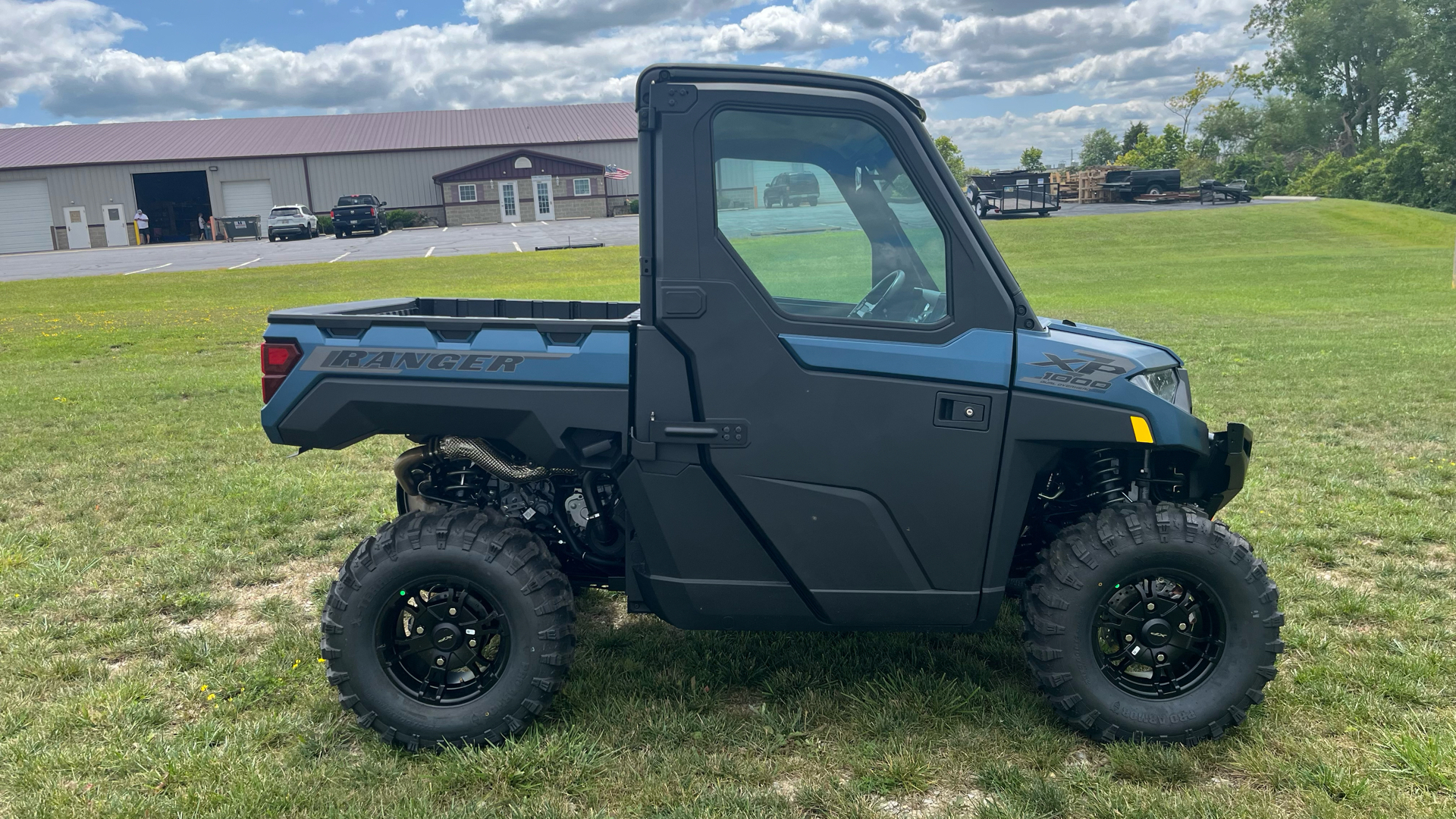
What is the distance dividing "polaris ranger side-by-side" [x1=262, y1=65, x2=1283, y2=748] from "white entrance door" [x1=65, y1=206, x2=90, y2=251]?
59913 millimetres

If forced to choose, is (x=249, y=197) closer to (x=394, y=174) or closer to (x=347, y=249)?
(x=394, y=174)

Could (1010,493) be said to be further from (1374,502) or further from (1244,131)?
(1244,131)

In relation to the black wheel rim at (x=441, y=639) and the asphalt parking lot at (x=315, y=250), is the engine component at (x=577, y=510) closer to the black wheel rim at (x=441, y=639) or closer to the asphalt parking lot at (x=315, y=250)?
the black wheel rim at (x=441, y=639)

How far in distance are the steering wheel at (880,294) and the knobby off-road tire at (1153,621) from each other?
40.4 inches

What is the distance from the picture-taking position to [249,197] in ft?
184

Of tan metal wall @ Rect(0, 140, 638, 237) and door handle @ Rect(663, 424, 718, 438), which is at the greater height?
tan metal wall @ Rect(0, 140, 638, 237)

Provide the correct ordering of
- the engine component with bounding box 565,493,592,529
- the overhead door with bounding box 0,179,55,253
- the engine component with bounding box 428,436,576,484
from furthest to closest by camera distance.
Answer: the overhead door with bounding box 0,179,55,253, the engine component with bounding box 565,493,592,529, the engine component with bounding box 428,436,576,484

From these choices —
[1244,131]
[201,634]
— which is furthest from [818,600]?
[1244,131]

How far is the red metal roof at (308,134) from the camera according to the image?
55719 millimetres

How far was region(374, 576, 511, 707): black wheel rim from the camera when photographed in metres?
3.46

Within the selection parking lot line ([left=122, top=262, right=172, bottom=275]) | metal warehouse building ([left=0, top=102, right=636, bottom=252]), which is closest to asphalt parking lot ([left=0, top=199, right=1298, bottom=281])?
parking lot line ([left=122, top=262, right=172, bottom=275])

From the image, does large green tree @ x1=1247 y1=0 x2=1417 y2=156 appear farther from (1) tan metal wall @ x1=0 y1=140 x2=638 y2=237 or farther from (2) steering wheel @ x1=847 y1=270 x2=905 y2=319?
(2) steering wheel @ x1=847 y1=270 x2=905 y2=319

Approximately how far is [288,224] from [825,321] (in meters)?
44.5

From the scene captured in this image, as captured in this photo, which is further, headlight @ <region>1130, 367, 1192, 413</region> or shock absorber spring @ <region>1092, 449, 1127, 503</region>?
shock absorber spring @ <region>1092, 449, 1127, 503</region>
